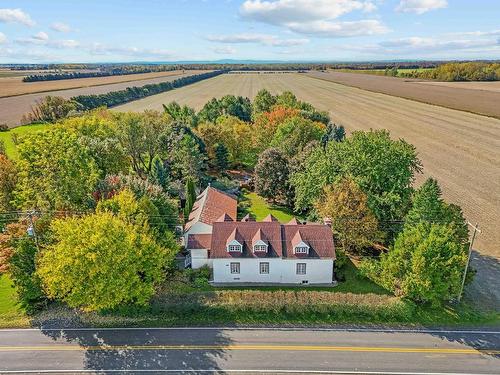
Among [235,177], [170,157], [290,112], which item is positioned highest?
[290,112]

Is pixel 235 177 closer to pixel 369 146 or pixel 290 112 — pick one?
pixel 290 112

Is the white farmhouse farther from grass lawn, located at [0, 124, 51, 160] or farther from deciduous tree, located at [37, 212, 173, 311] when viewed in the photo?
grass lawn, located at [0, 124, 51, 160]

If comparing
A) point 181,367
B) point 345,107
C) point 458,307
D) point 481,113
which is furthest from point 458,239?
point 345,107

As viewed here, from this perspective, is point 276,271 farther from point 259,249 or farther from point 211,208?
point 211,208

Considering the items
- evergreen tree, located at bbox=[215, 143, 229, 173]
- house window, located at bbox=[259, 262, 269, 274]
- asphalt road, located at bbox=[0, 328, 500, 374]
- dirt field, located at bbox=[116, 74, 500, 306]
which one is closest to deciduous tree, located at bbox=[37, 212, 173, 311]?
asphalt road, located at bbox=[0, 328, 500, 374]

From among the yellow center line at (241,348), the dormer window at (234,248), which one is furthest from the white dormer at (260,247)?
the yellow center line at (241,348)

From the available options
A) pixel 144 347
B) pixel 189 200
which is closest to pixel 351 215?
pixel 189 200
